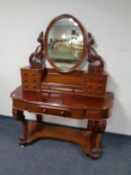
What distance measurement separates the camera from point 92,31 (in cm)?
211

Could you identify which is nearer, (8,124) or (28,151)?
(28,151)

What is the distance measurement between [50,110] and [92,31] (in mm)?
950

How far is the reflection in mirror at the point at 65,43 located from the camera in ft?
6.93

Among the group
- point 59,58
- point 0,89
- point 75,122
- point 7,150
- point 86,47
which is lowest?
point 7,150

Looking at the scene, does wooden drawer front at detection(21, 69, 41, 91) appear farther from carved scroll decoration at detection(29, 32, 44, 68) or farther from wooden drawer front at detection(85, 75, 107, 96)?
wooden drawer front at detection(85, 75, 107, 96)

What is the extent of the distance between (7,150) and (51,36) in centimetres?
138

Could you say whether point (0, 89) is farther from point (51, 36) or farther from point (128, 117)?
point (128, 117)

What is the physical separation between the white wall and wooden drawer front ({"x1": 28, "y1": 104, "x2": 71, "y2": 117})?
2.22 ft

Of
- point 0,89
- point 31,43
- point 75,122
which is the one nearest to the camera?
point 31,43

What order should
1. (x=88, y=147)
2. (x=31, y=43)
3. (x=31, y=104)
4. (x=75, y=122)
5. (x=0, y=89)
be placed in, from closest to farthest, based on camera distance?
(x=31, y=104) → (x=88, y=147) → (x=31, y=43) → (x=75, y=122) → (x=0, y=89)

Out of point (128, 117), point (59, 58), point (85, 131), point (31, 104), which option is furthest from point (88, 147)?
point (59, 58)

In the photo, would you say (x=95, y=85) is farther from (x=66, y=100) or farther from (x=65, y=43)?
(x=65, y=43)

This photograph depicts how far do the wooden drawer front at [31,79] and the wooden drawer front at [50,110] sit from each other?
300 millimetres

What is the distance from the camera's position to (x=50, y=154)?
2186 millimetres
